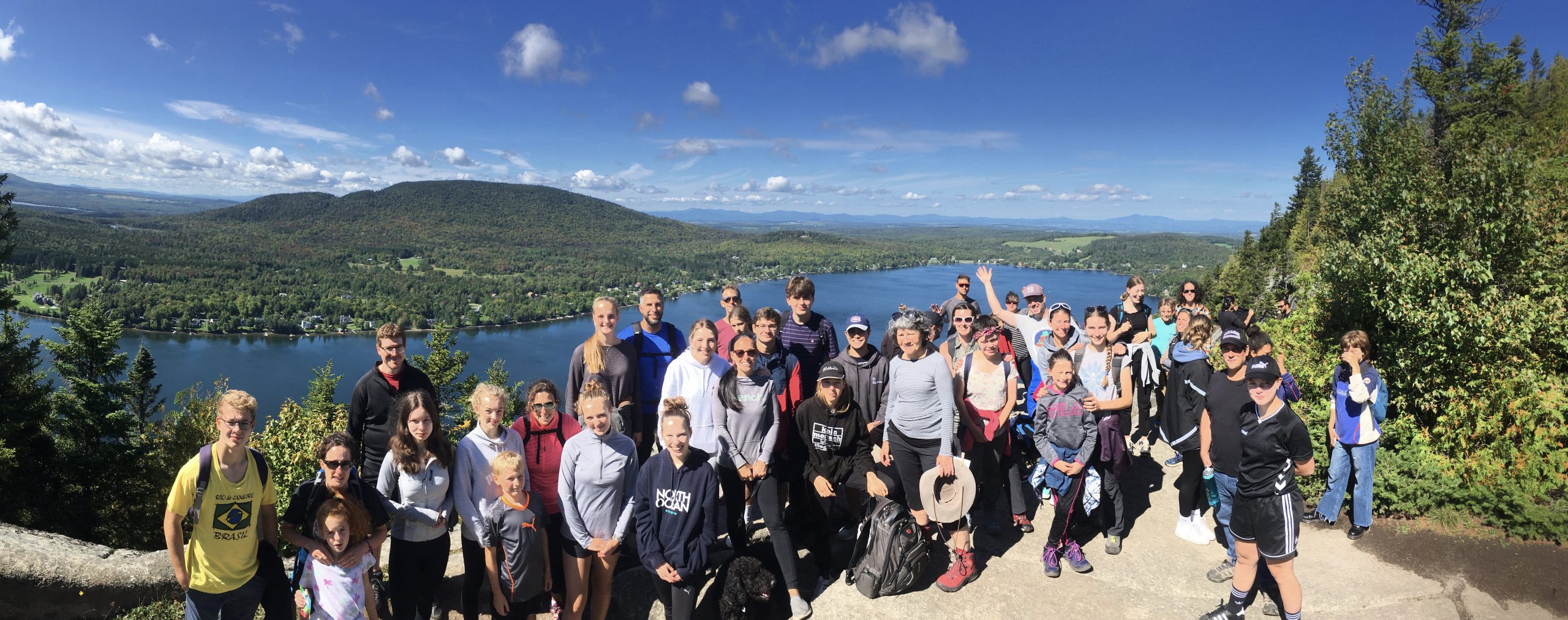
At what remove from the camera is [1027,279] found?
95.3 m

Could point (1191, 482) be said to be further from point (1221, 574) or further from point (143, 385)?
point (143, 385)

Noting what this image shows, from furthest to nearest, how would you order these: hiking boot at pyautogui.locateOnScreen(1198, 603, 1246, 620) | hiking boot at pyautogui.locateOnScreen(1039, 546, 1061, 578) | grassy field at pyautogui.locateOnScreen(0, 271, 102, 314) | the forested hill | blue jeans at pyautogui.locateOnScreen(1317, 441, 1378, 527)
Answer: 1. the forested hill
2. grassy field at pyautogui.locateOnScreen(0, 271, 102, 314)
3. blue jeans at pyautogui.locateOnScreen(1317, 441, 1378, 527)
4. hiking boot at pyautogui.locateOnScreen(1039, 546, 1061, 578)
5. hiking boot at pyautogui.locateOnScreen(1198, 603, 1246, 620)

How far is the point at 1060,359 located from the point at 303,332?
92.0 meters

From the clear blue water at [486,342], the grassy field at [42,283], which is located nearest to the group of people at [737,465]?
the clear blue water at [486,342]

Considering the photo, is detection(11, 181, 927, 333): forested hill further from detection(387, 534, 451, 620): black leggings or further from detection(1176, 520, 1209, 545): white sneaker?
detection(1176, 520, 1209, 545): white sneaker

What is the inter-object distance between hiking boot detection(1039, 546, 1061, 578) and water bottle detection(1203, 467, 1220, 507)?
3.92ft

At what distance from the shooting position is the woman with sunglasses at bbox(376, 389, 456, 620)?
11.0ft

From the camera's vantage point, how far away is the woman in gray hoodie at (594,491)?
138 inches

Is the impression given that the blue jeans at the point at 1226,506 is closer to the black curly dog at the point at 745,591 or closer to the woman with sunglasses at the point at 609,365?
the black curly dog at the point at 745,591

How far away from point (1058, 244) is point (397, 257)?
159 meters

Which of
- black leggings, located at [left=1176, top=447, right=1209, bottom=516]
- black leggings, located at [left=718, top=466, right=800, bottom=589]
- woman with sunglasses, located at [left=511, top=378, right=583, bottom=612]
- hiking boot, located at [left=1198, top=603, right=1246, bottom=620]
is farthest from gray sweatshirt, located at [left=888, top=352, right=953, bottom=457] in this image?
black leggings, located at [left=1176, top=447, right=1209, bottom=516]

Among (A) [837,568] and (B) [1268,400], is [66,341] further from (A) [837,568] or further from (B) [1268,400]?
(B) [1268,400]

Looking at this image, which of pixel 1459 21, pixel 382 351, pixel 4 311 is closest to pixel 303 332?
pixel 4 311

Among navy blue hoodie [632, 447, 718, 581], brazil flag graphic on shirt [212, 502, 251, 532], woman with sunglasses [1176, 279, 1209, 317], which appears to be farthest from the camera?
woman with sunglasses [1176, 279, 1209, 317]
